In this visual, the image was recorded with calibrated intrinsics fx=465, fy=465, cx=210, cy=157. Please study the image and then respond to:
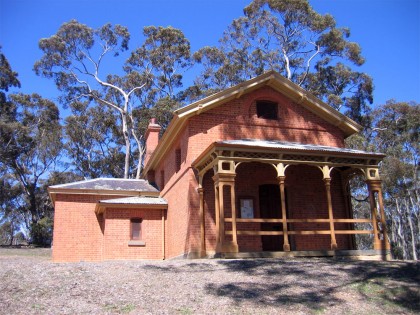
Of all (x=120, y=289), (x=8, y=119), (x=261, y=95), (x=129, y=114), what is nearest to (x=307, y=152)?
(x=261, y=95)

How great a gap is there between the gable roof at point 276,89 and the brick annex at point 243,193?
0.04 meters

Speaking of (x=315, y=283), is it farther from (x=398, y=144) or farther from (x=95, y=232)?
(x=398, y=144)

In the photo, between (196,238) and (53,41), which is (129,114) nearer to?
(53,41)

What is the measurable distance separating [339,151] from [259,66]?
26873 mm

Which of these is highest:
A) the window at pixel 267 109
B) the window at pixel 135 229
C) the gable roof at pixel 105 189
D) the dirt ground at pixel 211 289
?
the window at pixel 267 109

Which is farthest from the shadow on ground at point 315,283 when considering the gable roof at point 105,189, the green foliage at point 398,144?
Result: the green foliage at point 398,144

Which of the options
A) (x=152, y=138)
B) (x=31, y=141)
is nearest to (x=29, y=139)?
(x=31, y=141)

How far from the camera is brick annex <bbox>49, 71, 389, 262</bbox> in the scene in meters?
15.8

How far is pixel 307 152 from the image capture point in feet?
52.9

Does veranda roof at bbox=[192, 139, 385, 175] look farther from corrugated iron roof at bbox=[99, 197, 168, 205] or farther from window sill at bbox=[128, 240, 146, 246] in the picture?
window sill at bbox=[128, 240, 146, 246]

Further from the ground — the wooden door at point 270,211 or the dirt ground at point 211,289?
the wooden door at point 270,211

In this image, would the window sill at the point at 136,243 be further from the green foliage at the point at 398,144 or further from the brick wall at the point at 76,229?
the green foliage at the point at 398,144

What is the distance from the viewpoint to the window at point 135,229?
2002cm

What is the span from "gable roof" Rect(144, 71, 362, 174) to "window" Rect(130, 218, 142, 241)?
355cm
